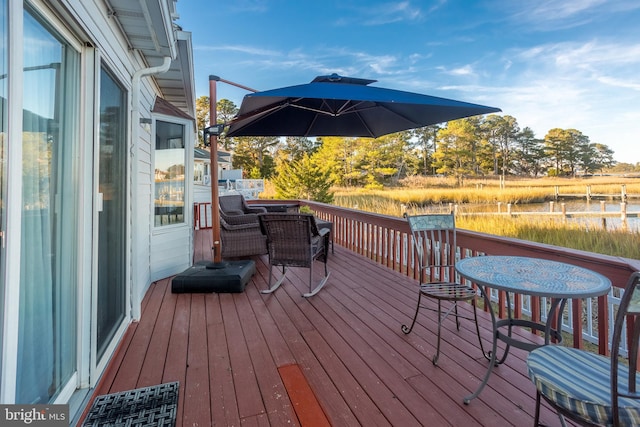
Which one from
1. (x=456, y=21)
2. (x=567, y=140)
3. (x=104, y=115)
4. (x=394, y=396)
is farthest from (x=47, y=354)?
(x=567, y=140)

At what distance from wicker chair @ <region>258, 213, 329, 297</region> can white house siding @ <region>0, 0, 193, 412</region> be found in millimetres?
1320

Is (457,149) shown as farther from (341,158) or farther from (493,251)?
(493,251)

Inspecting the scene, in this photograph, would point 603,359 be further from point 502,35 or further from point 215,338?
point 502,35

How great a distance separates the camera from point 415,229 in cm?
267

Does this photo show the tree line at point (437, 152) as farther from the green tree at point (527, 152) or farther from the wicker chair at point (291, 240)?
the wicker chair at point (291, 240)

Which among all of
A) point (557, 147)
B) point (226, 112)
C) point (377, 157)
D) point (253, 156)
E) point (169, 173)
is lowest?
point (169, 173)

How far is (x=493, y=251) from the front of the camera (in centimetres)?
272

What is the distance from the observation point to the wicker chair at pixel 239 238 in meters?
4.59

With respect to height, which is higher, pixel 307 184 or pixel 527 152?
pixel 527 152

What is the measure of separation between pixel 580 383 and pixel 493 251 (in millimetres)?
1673

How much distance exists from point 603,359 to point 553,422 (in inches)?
19.1

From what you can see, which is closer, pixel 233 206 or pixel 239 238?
pixel 239 238

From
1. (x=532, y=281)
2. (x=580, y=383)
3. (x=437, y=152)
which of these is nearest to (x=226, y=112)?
(x=437, y=152)

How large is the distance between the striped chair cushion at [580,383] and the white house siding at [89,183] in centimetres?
191
